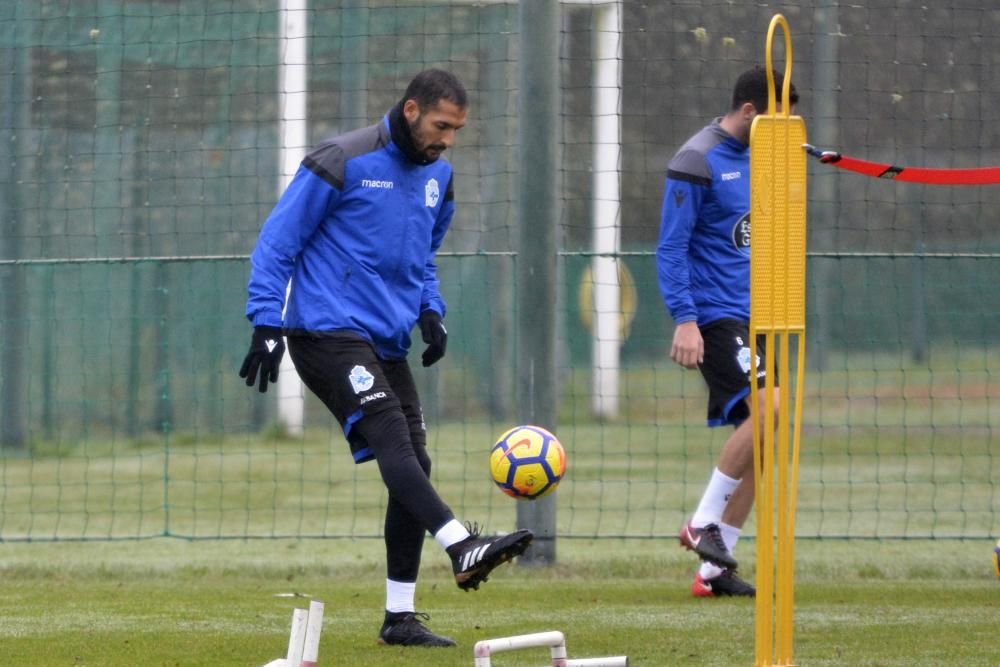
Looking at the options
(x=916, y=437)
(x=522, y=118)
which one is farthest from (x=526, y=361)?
(x=916, y=437)

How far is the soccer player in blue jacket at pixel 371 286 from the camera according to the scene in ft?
18.2

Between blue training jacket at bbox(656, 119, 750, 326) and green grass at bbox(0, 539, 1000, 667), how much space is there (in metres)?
1.33

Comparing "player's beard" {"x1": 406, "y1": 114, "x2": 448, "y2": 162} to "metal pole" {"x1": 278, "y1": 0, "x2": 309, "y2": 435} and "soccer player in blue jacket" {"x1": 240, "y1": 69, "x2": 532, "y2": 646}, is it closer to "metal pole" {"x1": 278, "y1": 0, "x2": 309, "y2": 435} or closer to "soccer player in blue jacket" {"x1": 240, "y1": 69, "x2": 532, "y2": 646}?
"soccer player in blue jacket" {"x1": 240, "y1": 69, "x2": 532, "y2": 646}

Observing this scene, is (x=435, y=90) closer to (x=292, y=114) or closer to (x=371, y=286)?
(x=371, y=286)

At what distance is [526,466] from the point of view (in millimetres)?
5727

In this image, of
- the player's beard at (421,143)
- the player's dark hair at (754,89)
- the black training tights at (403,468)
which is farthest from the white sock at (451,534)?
the player's dark hair at (754,89)

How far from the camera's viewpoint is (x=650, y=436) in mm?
15750

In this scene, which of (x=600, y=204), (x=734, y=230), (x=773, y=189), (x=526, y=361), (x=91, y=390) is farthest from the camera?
(x=600, y=204)

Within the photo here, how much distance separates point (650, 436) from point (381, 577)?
8009 millimetres

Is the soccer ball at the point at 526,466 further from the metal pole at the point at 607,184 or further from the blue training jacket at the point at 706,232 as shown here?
the metal pole at the point at 607,184

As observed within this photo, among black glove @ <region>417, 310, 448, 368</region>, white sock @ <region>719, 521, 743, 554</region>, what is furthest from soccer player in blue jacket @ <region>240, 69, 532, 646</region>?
white sock @ <region>719, 521, 743, 554</region>

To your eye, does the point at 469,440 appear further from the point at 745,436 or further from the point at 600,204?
the point at 745,436

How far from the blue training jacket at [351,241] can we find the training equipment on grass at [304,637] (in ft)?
4.33

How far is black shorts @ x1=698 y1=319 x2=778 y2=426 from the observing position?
7047 mm
